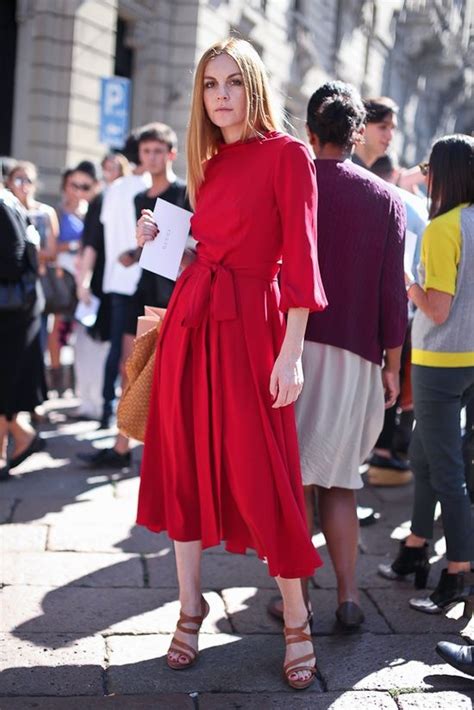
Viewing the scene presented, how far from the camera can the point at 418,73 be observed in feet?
132

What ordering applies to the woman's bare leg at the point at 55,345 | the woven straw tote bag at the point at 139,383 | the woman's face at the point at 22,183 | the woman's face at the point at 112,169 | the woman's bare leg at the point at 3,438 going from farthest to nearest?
the woman's bare leg at the point at 55,345 → the woman's face at the point at 112,169 → the woman's face at the point at 22,183 → the woman's bare leg at the point at 3,438 → the woven straw tote bag at the point at 139,383

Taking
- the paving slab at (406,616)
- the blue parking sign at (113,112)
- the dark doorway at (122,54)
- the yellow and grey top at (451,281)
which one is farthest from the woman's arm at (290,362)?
the dark doorway at (122,54)

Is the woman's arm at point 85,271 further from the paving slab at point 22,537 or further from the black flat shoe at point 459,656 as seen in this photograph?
the black flat shoe at point 459,656

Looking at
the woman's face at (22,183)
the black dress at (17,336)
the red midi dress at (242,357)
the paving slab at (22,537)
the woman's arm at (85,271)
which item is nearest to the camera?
the red midi dress at (242,357)

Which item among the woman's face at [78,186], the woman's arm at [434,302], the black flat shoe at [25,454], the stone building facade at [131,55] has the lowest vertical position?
the black flat shoe at [25,454]

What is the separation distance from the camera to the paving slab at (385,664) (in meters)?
3.32

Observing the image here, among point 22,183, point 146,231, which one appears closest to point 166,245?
point 146,231

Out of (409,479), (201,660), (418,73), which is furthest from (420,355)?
(418,73)

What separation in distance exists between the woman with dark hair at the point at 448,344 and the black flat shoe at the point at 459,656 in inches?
15.8

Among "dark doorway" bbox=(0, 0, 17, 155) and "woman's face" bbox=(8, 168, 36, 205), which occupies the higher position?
"dark doorway" bbox=(0, 0, 17, 155)

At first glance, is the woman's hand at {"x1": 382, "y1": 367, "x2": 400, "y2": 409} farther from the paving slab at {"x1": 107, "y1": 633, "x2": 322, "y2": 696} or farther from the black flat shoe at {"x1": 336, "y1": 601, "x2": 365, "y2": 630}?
the paving slab at {"x1": 107, "y1": 633, "x2": 322, "y2": 696}

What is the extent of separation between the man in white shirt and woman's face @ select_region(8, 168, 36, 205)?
1027 mm

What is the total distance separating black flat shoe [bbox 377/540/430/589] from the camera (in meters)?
4.27

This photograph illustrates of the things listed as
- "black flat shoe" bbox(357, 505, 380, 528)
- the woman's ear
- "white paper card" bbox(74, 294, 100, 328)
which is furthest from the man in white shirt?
the woman's ear
